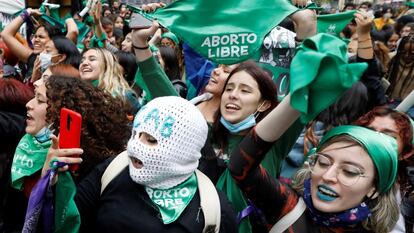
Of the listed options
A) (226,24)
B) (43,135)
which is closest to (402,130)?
(226,24)

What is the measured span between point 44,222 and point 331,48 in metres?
1.24

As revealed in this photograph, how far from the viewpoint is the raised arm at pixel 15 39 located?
4.93m

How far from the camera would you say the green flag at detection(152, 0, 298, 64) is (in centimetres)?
228

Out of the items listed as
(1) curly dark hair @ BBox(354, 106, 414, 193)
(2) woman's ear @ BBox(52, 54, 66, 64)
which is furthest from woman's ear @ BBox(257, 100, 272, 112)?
(2) woman's ear @ BBox(52, 54, 66, 64)

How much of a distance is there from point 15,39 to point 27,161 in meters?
3.25

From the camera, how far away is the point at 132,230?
1.71 meters

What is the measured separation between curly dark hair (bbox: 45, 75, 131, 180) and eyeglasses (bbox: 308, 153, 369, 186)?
0.98 meters

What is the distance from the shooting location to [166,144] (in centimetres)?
173

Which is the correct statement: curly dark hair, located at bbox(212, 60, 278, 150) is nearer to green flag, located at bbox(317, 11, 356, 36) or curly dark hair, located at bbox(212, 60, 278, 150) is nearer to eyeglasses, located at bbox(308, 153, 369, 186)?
green flag, located at bbox(317, 11, 356, 36)

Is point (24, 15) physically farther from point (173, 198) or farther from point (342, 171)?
point (342, 171)

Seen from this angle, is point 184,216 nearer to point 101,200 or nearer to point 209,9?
point 101,200

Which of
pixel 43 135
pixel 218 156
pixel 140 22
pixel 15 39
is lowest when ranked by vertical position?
pixel 15 39

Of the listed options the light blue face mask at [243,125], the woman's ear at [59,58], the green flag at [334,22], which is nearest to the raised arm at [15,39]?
the woman's ear at [59,58]

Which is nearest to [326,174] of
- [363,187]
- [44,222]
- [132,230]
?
[363,187]
